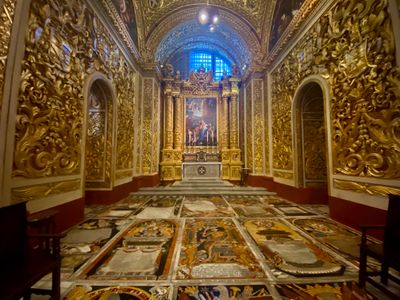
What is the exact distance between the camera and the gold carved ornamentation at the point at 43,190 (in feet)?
9.11

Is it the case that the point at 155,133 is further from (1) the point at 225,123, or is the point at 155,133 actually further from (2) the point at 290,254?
(2) the point at 290,254

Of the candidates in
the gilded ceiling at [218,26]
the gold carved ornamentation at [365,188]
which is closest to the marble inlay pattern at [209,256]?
the gold carved ornamentation at [365,188]

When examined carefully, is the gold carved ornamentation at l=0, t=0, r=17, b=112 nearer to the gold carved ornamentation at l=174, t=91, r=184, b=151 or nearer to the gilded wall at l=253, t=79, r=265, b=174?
the gilded wall at l=253, t=79, r=265, b=174

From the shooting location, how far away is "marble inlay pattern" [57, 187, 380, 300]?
2049 mm

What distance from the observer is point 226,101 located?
37.7 ft

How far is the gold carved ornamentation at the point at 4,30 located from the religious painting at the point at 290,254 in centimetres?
421

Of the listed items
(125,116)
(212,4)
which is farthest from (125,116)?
(212,4)

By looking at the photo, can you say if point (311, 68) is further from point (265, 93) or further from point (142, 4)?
point (142, 4)

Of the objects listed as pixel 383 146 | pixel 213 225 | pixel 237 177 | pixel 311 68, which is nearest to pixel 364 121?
pixel 383 146

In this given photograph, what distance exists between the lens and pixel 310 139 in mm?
6070

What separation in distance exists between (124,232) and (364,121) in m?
4.90

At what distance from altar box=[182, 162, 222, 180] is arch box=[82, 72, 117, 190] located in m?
5.21

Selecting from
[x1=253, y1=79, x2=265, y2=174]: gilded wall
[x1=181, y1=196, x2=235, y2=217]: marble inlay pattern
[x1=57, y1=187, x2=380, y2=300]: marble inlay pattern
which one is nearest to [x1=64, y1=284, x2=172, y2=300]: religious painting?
[x1=57, y1=187, x2=380, y2=300]: marble inlay pattern

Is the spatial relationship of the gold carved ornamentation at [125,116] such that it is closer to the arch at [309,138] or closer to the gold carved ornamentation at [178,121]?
the gold carved ornamentation at [178,121]
